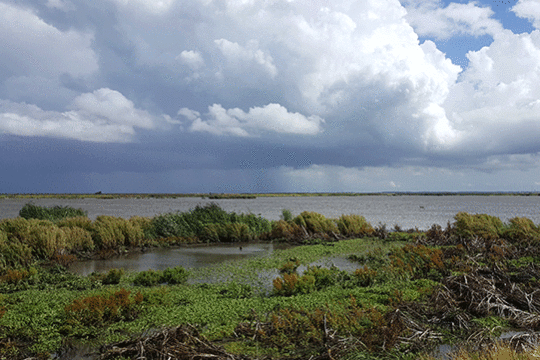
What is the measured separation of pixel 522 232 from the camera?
1619cm

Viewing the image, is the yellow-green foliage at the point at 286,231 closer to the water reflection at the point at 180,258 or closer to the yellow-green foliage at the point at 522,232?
the water reflection at the point at 180,258

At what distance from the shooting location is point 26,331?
20.3 ft

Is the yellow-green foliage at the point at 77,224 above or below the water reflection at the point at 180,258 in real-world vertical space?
above

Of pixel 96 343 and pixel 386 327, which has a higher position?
pixel 386 327

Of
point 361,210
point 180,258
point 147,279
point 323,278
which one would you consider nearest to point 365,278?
point 323,278

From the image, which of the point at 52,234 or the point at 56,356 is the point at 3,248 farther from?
the point at 56,356

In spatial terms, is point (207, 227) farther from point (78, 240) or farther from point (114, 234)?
point (78, 240)

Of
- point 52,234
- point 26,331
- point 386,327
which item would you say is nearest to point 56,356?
point 26,331

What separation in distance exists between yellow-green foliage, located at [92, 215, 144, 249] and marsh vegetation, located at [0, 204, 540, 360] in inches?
27.0

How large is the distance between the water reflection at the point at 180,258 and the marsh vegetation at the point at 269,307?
801mm

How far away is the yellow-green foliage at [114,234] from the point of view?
51.3 feet

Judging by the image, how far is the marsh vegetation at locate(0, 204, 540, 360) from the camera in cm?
532

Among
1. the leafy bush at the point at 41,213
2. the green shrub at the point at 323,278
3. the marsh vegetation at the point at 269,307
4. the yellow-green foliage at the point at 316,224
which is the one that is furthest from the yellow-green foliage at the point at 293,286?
the leafy bush at the point at 41,213

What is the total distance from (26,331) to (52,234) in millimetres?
8534
